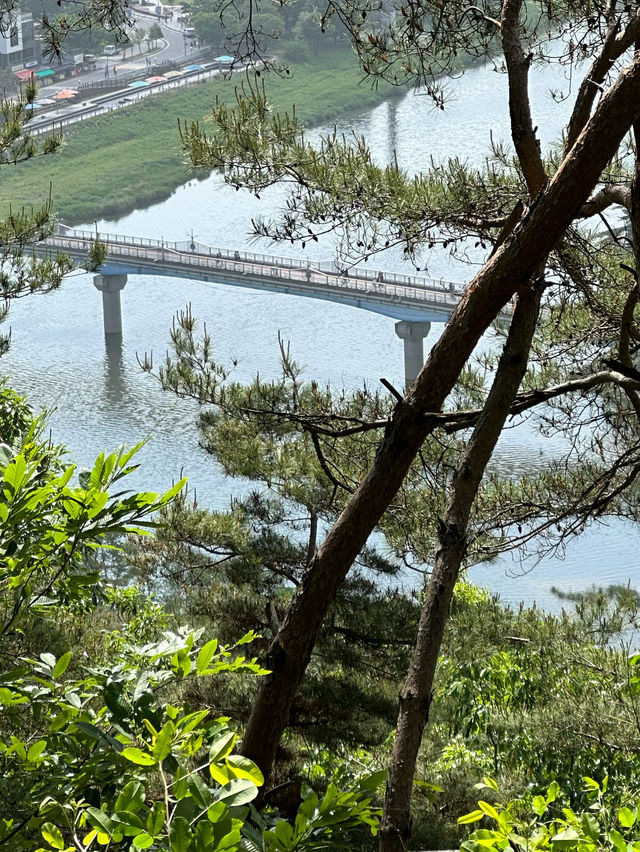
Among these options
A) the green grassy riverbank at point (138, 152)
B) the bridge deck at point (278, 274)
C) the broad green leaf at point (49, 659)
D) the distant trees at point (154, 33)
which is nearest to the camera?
the broad green leaf at point (49, 659)

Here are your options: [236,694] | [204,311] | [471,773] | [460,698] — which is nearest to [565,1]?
[236,694]

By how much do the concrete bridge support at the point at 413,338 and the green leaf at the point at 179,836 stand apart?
49.6ft

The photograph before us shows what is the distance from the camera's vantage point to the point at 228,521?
503 centimetres

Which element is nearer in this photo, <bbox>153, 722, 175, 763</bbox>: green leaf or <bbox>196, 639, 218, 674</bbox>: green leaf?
<bbox>153, 722, 175, 763</bbox>: green leaf

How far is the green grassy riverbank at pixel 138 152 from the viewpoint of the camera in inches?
778

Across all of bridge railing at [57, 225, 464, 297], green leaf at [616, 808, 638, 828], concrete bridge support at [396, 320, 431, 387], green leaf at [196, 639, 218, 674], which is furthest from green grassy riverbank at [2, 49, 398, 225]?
green leaf at [616, 808, 638, 828]

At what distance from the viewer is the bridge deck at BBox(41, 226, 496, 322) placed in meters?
16.1

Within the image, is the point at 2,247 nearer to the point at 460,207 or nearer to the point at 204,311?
the point at 460,207

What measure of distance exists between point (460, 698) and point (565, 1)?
4.58 metres

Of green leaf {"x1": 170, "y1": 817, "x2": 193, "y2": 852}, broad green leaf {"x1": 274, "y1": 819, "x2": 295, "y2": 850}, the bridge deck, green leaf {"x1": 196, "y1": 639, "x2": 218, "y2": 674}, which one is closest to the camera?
green leaf {"x1": 170, "y1": 817, "x2": 193, "y2": 852}

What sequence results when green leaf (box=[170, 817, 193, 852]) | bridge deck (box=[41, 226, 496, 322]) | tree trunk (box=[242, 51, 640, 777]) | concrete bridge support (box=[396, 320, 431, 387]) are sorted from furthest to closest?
bridge deck (box=[41, 226, 496, 322]), concrete bridge support (box=[396, 320, 431, 387]), tree trunk (box=[242, 51, 640, 777]), green leaf (box=[170, 817, 193, 852])

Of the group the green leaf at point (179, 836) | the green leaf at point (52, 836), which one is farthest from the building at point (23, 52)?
the green leaf at point (179, 836)

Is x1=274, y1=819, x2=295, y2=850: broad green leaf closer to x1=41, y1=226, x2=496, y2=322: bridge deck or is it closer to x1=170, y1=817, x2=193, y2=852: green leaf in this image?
x1=170, y1=817, x2=193, y2=852: green leaf

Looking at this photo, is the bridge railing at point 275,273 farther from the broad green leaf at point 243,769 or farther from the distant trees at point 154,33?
the broad green leaf at point 243,769
